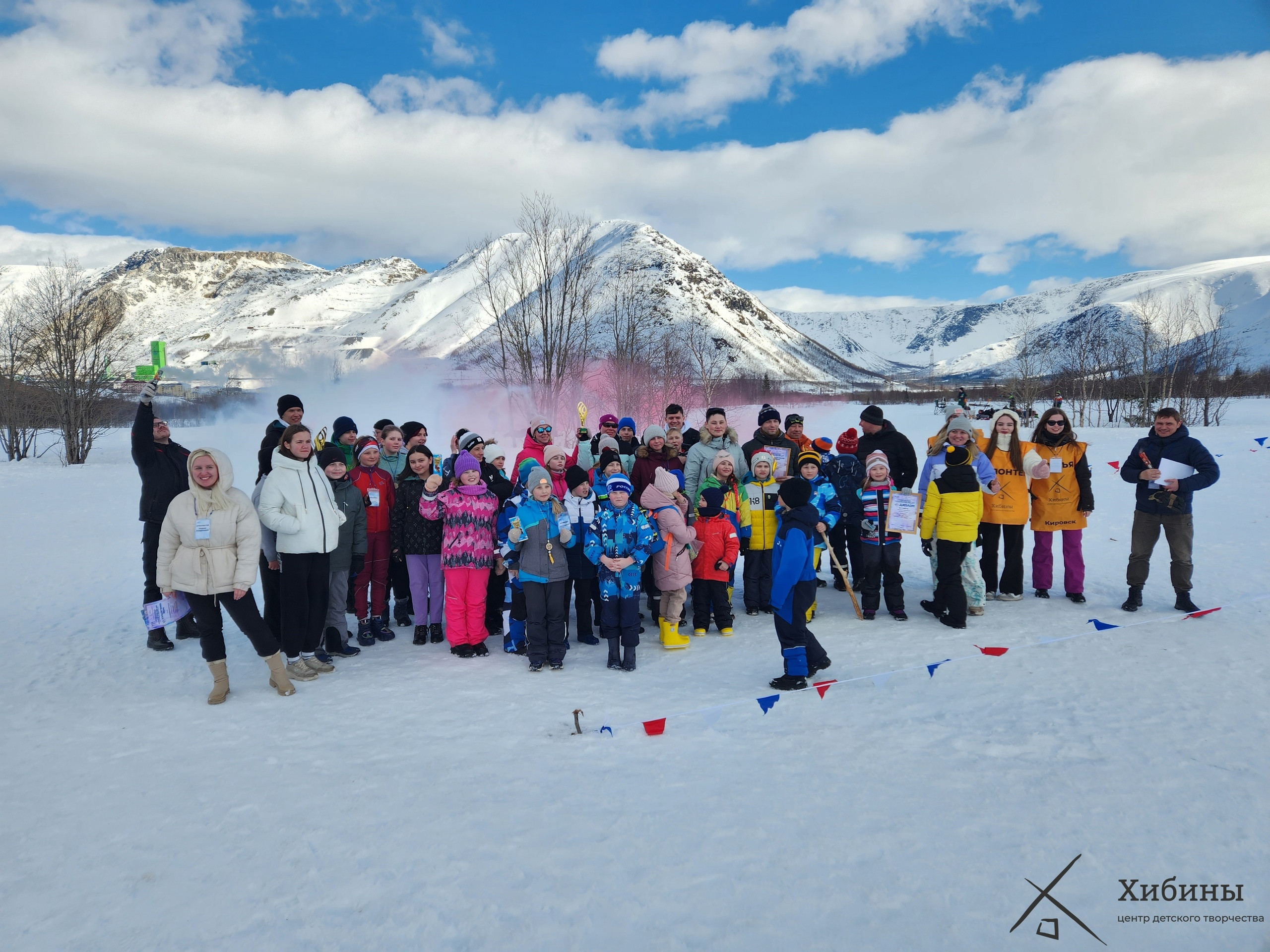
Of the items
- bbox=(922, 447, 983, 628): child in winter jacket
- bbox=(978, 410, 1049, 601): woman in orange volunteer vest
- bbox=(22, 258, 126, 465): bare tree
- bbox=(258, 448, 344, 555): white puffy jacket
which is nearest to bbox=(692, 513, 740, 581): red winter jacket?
bbox=(922, 447, 983, 628): child in winter jacket

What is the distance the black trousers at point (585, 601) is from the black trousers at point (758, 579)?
1762 millimetres

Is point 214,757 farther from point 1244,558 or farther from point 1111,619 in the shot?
point 1244,558

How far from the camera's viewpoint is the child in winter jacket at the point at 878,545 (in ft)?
21.0

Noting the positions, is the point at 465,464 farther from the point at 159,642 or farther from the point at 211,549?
the point at 159,642

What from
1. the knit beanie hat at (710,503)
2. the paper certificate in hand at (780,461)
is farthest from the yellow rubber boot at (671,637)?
the paper certificate in hand at (780,461)

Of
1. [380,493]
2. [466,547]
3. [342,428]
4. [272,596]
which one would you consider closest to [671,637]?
[466,547]

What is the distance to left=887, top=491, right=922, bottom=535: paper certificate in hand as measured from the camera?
6.16 meters

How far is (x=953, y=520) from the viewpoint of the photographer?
6016 millimetres

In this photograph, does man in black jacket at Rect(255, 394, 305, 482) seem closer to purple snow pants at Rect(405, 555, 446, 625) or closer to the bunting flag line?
purple snow pants at Rect(405, 555, 446, 625)

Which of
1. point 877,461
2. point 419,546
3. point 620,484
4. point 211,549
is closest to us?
point 211,549

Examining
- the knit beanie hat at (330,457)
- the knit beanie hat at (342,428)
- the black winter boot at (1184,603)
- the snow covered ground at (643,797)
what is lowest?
the snow covered ground at (643,797)

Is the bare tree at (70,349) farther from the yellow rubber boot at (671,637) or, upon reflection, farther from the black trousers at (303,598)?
the yellow rubber boot at (671,637)

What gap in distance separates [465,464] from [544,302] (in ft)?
65.8

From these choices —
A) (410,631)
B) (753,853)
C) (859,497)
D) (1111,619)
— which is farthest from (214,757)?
(1111,619)
